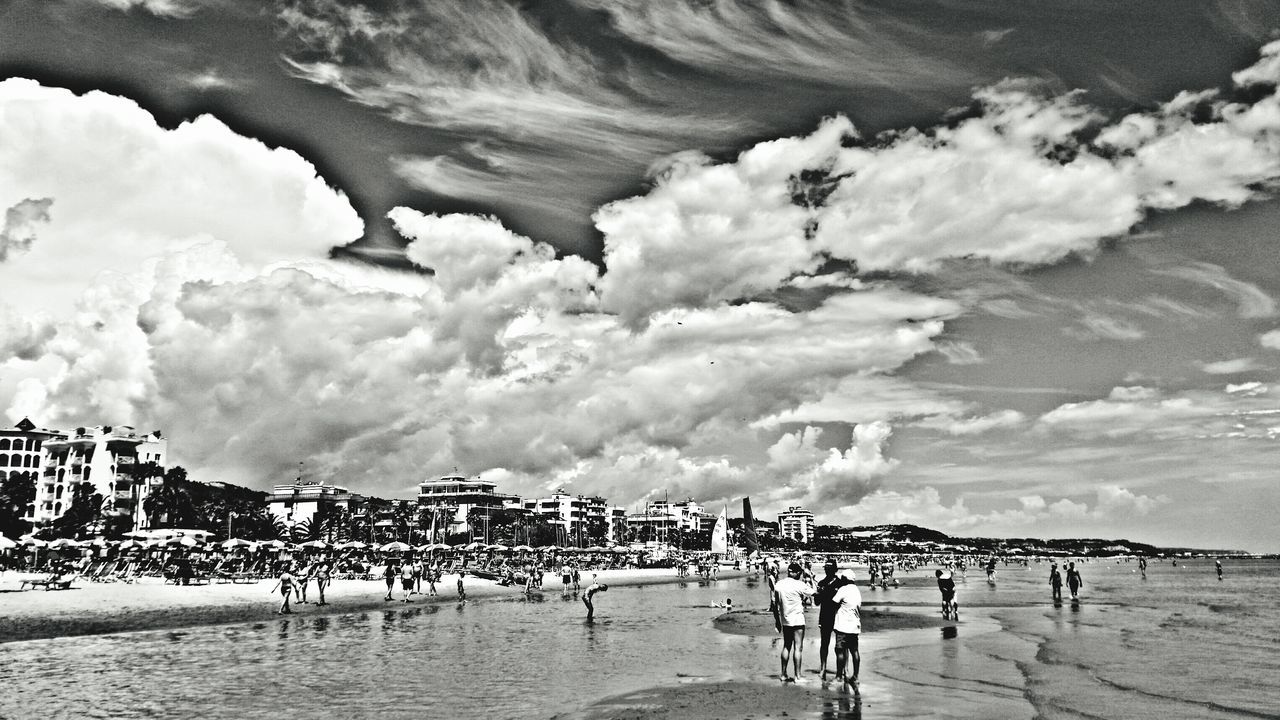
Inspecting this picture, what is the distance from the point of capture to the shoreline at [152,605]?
30.3 metres

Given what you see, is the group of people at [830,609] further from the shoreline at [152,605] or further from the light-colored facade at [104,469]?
the light-colored facade at [104,469]

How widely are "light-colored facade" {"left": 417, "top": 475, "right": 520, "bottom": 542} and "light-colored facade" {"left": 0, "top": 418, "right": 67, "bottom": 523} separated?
65.3m

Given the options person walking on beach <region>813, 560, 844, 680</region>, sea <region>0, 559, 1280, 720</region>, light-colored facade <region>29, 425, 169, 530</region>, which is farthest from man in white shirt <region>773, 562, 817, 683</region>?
light-colored facade <region>29, 425, 169, 530</region>

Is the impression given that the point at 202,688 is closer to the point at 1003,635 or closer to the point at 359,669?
the point at 359,669

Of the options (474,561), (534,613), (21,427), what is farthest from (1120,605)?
(21,427)

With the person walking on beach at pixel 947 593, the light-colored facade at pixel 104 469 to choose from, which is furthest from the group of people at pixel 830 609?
the light-colored facade at pixel 104 469

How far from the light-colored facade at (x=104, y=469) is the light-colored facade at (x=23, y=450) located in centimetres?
436

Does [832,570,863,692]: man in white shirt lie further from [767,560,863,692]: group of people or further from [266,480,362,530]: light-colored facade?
[266,480,362,530]: light-colored facade

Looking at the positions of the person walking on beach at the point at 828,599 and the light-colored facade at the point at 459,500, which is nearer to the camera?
the person walking on beach at the point at 828,599

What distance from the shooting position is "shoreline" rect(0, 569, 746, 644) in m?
30.3

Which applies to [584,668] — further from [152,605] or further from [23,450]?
[23,450]

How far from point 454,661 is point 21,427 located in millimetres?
141828

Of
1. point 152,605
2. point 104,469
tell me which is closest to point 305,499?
point 104,469

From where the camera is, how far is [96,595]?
4181 cm
